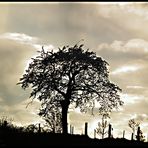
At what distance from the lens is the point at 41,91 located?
48000mm

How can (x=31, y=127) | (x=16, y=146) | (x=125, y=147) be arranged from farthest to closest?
(x=31, y=127), (x=125, y=147), (x=16, y=146)

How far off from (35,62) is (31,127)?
33.1 ft

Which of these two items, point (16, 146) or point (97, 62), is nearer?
point (16, 146)

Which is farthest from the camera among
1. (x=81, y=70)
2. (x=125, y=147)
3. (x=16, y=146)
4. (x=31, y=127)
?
(x=81, y=70)

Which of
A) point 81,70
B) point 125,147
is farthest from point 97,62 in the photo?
point 125,147

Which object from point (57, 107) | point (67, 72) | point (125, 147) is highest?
point (67, 72)

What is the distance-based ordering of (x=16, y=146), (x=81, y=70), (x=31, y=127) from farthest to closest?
(x=81, y=70) < (x=31, y=127) < (x=16, y=146)

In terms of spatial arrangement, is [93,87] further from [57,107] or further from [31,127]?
[31,127]

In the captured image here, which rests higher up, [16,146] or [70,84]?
[70,84]

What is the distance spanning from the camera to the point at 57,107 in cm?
4788

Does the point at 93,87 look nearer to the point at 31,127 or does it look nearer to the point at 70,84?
the point at 70,84

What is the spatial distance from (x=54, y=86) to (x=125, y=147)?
21.3m

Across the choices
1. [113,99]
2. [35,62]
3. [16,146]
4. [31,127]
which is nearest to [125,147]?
[16,146]

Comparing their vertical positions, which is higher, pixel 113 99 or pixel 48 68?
pixel 48 68
